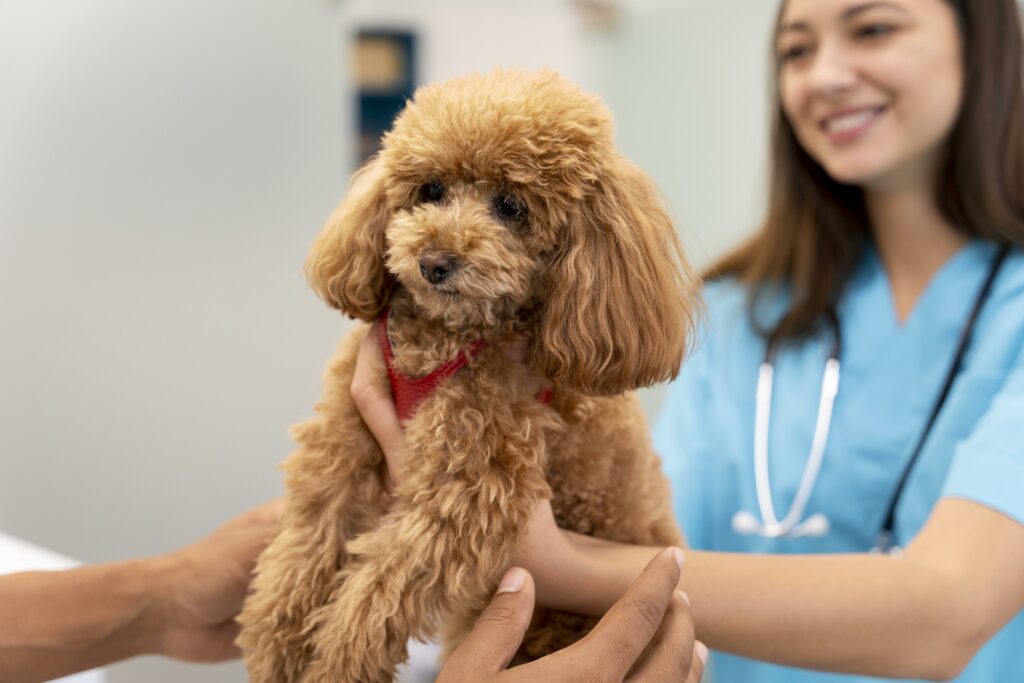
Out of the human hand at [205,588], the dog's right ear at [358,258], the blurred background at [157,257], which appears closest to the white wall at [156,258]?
the blurred background at [157,257]

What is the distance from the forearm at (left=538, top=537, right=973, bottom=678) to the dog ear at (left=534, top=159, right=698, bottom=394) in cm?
24

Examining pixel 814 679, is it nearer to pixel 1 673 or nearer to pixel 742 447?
pixel 742 447

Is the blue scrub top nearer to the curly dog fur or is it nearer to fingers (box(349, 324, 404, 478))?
the curly dog fur

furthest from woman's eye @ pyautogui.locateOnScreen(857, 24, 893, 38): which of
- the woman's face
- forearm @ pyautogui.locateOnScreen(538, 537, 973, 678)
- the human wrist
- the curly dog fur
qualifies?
the human wrist

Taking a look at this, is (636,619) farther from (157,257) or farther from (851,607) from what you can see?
(157,257)

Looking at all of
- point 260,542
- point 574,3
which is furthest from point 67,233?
point 574,3

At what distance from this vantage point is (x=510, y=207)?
66 cm

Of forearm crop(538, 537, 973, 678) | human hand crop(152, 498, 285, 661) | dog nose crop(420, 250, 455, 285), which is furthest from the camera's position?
human hand crop(152, 498, 285, 661)

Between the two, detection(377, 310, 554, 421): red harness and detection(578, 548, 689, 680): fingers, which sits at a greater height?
detection(377, 310, 554, 421): red harness

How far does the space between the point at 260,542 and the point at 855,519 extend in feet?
2.68

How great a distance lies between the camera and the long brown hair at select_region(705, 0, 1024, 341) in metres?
1.13

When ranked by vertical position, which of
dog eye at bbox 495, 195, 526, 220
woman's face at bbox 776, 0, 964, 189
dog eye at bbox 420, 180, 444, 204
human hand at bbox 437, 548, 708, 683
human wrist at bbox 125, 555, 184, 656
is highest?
woman's face at bbox 776, 0, 964, 189

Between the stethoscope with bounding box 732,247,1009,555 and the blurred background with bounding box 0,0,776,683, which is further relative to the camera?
the blurred background with bounding box 0,0,776,683

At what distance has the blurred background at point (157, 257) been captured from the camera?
1.30 metres
